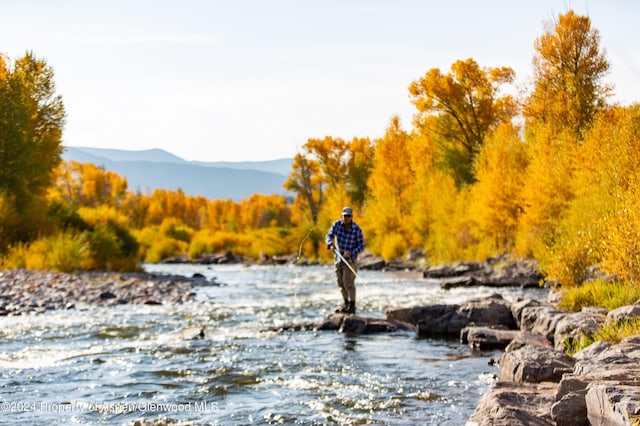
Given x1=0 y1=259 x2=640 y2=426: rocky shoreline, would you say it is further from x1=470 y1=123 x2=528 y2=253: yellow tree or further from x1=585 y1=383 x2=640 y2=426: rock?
x1=470 y1=123 x2=528 y2=253: yellow tree

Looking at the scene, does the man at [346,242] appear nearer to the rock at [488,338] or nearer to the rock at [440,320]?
the rock at [440,320]

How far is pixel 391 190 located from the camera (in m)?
47.9

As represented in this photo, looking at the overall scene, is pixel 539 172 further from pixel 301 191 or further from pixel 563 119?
pixel 301 191

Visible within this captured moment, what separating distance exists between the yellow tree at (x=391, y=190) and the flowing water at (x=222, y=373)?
3129cm

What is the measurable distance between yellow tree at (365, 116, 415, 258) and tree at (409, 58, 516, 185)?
3.80 m

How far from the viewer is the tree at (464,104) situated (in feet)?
138

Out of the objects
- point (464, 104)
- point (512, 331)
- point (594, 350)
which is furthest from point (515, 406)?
point (464, 104)

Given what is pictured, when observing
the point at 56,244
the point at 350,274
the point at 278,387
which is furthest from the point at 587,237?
the point at 56,244

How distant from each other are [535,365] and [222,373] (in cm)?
420

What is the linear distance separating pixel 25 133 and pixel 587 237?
72.7ft

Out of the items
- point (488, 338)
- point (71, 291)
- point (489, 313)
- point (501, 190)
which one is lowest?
point (71, 291)

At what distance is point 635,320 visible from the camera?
27.7 ft

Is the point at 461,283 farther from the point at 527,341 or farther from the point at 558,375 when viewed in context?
the point at 558,375

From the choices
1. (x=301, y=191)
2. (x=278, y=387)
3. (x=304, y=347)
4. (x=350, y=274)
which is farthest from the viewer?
(x=301, y=191)
